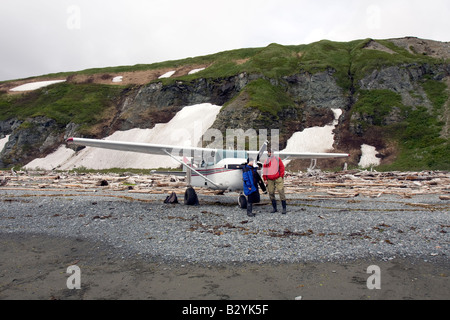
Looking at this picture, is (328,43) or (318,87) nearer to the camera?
(318,87)

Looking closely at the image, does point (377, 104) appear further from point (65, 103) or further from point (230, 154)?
point (65, 103)

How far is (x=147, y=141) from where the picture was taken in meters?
44.1

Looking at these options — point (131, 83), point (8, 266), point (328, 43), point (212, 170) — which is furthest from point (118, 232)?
point (328, 43)

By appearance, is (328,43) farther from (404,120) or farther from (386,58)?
(404,120)

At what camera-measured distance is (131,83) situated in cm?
6359

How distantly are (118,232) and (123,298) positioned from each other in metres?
4.04

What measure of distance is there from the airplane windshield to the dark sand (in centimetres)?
709

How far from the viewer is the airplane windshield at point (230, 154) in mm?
12188

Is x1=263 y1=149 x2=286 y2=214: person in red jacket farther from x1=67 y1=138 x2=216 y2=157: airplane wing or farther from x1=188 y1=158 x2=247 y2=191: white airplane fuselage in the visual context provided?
x1=67 y1=138 x2=216 y2=157: airplane wing

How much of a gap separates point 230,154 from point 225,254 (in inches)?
269

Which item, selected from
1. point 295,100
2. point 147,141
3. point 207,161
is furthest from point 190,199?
point 295,100

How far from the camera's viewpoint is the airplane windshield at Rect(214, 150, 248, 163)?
12.2 meters

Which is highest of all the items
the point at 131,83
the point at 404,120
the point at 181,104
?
the point at 131,83
